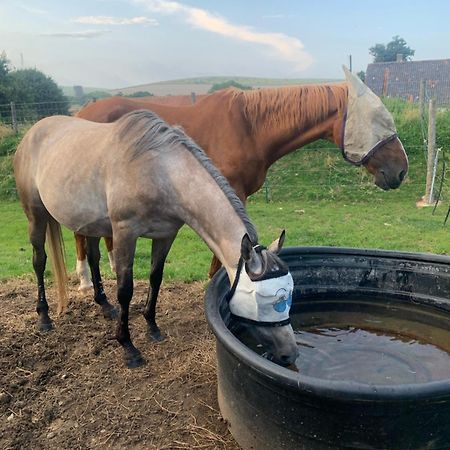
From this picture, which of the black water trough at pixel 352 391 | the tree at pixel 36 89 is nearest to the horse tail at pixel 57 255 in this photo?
the black water trough at pixel 352 391

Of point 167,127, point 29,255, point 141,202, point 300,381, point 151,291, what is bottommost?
point 29,255

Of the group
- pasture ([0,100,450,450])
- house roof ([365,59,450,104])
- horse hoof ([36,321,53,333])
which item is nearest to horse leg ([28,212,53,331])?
horse hoof ([36,321,53,333])

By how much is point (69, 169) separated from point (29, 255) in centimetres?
361

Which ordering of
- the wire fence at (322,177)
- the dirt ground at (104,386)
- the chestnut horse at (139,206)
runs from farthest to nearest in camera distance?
the wire fence at (322,177), the dirt ground at (104,386), the chestnut horse at (139,206)

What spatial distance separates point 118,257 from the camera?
10.4 ft

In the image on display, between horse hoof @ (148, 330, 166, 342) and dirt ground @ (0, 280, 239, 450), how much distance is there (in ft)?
0.15

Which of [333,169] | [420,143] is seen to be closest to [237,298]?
[333,169]

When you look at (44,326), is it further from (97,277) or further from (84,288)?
(84,288)

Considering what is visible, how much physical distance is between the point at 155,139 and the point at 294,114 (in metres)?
1.60

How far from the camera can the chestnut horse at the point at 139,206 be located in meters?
2.35

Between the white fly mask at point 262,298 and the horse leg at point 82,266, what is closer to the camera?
the white fly mask at point 262,298

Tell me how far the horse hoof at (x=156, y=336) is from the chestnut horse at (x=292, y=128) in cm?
82

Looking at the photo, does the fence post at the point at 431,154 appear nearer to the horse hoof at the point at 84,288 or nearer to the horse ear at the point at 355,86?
the horse ear at the point at 355,86

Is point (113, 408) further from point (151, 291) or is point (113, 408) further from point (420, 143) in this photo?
point (420, 143)
